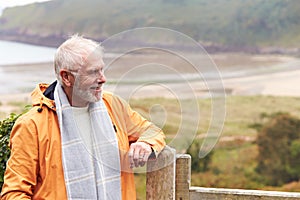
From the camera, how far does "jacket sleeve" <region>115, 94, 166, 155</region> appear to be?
165 cm

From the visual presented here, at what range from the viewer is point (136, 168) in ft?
5.40

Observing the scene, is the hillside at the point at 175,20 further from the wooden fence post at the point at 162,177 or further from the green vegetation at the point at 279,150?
the wooden fence post at the point at 162,177

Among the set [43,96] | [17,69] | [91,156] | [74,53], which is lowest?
[91,156]

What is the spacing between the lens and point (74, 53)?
4.95ft

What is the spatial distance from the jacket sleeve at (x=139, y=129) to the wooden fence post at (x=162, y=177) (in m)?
0.10

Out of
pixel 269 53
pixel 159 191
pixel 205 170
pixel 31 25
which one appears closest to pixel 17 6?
pixel 31 25

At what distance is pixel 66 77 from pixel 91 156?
0.25m

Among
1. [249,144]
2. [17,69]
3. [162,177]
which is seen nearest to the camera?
[162,177]

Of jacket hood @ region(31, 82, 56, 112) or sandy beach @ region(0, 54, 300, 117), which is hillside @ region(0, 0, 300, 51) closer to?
sandy beach @ region(0, 54, 300, 117)

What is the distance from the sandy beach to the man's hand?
0.16 meters

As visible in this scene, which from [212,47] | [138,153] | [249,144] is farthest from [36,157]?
[212,47]

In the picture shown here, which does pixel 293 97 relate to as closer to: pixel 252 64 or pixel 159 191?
→ pixel 252 64

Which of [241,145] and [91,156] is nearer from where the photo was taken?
[91,156]

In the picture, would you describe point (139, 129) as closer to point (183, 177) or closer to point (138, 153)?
point (138, 153)
